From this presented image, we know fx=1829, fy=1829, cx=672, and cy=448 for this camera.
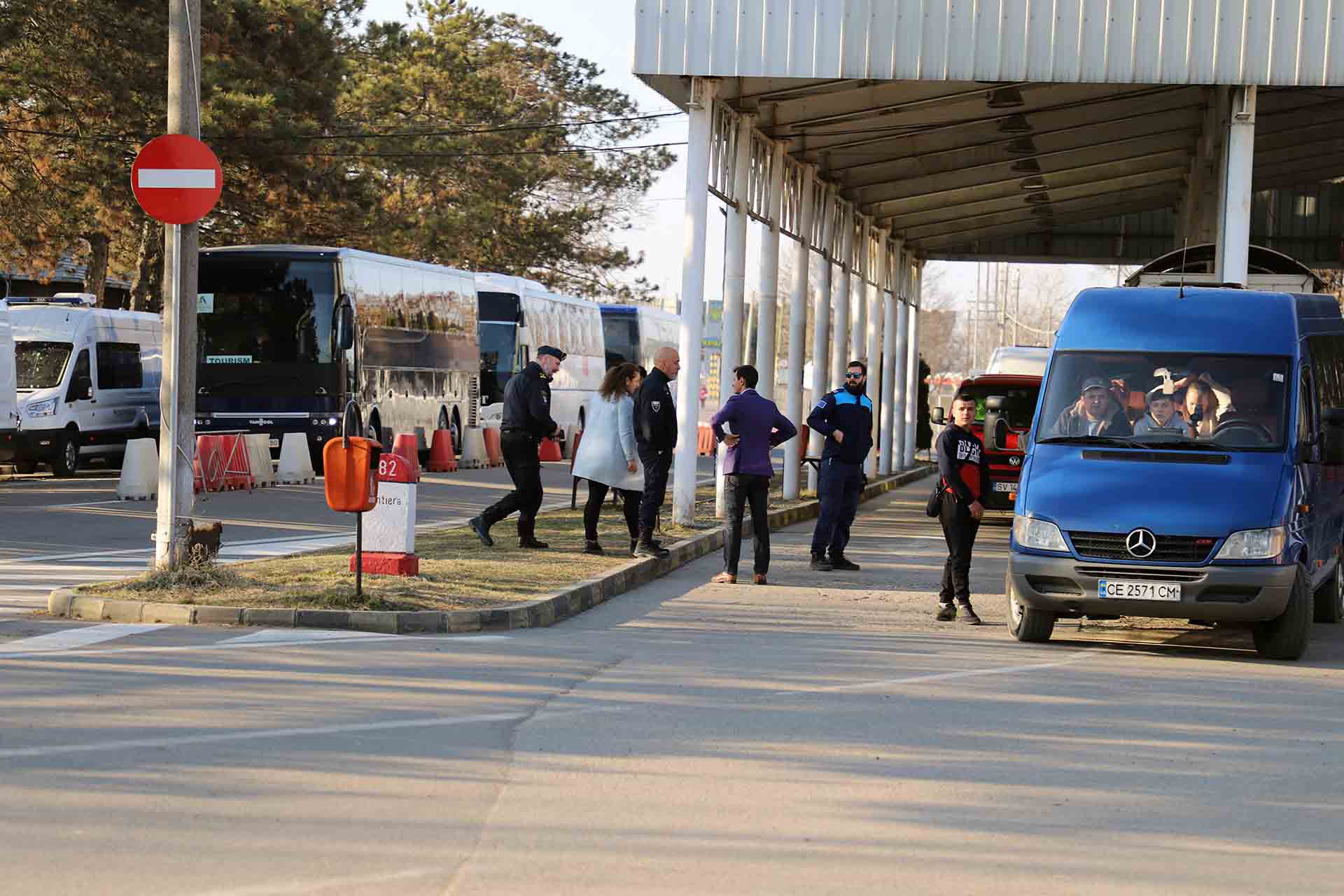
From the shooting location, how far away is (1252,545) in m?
11.6

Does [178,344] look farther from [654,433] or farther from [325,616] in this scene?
[654,433]

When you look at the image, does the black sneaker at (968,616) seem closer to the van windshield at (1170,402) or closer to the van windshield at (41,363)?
the van windshield at (1170,402)

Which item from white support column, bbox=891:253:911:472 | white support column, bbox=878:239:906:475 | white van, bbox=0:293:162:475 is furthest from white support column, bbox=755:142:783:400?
white support column, bbox=891:253:911:472

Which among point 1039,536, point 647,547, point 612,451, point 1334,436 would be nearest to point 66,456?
point 612,451

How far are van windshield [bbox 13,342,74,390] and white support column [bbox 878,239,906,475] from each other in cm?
1656

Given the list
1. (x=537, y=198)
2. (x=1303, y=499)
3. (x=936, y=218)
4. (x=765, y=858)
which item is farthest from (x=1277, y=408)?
(x=537, y=198)

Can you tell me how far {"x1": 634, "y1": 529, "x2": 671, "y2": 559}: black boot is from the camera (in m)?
17.0

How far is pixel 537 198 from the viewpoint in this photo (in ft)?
207

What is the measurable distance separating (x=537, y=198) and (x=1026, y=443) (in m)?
51.2

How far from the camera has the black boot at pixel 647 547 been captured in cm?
1698

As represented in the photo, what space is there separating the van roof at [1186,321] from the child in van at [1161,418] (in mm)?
382

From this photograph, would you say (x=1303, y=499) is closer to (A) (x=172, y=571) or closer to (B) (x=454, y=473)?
(A) (x=172, y=571)

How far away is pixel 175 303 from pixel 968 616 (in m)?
6.39

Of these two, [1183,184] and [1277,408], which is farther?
[1183,184]
